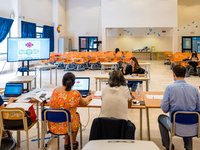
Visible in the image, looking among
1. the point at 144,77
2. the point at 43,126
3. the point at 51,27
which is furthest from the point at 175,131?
the point at 51,27

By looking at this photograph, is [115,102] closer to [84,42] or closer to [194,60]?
[194,60]

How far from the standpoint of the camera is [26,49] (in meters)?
6.20

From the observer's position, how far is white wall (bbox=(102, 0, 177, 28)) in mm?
15414

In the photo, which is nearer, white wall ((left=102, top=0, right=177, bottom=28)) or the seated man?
the seated man

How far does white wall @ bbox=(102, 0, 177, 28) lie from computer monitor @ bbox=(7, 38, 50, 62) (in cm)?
986

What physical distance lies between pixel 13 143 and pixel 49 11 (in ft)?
52.5

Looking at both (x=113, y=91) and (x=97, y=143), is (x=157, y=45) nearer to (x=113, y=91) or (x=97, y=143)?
(x=113, y=91)

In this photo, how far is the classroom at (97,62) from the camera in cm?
271

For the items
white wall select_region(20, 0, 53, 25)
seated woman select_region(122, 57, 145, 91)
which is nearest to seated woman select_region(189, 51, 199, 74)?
seated woman select_region(122, 57, 145, 91)

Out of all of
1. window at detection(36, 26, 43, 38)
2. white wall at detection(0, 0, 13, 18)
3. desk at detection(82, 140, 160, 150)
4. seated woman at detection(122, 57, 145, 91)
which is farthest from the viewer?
window at detection(36, 26, 43, 38)

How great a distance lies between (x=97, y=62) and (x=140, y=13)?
5.24 m

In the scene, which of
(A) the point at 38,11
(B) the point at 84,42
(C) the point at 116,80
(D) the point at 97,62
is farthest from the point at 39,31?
(C) the point at 116,80

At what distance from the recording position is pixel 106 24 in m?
15.7

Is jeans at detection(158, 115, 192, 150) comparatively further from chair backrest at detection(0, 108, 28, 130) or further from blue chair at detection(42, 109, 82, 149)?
chair backrest at detection(0, 108, 28, 130)
